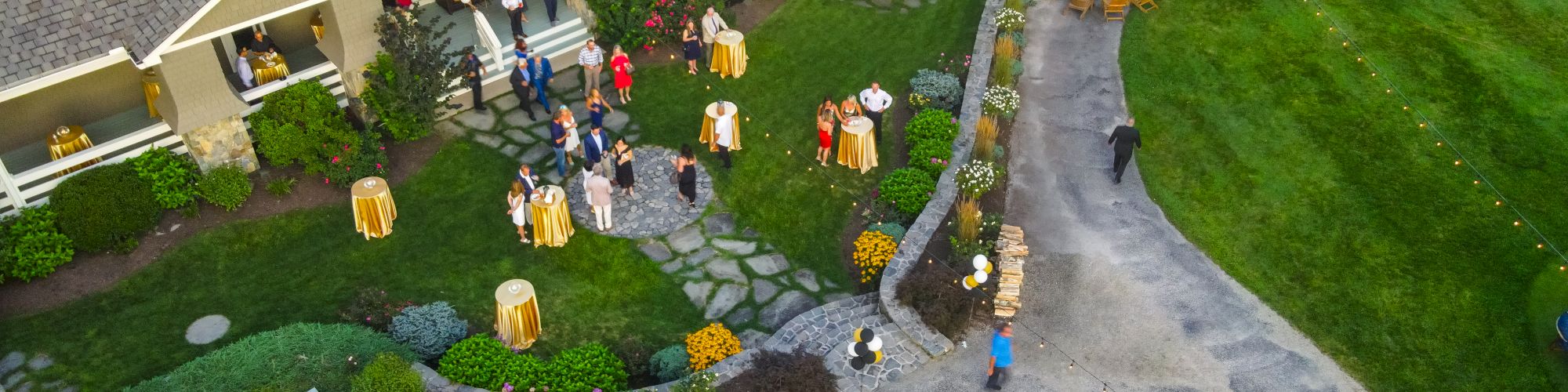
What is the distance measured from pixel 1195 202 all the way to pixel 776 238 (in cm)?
660

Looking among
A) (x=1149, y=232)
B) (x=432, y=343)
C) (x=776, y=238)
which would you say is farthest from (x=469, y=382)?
(x=1149, y=232)

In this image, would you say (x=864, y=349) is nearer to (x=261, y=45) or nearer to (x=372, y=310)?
(x=372, y=310)

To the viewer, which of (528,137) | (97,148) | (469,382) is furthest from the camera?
(528,137)

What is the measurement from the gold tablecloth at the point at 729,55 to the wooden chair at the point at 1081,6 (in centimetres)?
688

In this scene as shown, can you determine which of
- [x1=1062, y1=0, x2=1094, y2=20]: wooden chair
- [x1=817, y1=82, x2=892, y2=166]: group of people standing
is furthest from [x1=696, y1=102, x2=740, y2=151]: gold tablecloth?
[x1=1062, y1=0, x2=1094, y2=20]: wooden chair

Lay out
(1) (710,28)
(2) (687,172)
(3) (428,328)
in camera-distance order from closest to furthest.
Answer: (3) (428,328) → (2) (687,172) → (1) (710,28)

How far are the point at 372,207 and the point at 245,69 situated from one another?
3495 millimetres

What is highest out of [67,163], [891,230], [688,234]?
[67,163]

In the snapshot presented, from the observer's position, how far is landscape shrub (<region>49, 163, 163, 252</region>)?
55.1 ft

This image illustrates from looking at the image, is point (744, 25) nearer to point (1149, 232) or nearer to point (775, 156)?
point (775, 156)

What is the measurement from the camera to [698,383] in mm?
14555

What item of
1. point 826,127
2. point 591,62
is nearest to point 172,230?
point 591,62

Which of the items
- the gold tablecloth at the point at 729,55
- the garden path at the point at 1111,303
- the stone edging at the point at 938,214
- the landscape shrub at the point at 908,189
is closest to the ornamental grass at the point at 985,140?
the stone edging at the point at 938,214

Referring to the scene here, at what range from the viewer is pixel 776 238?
18.0m
